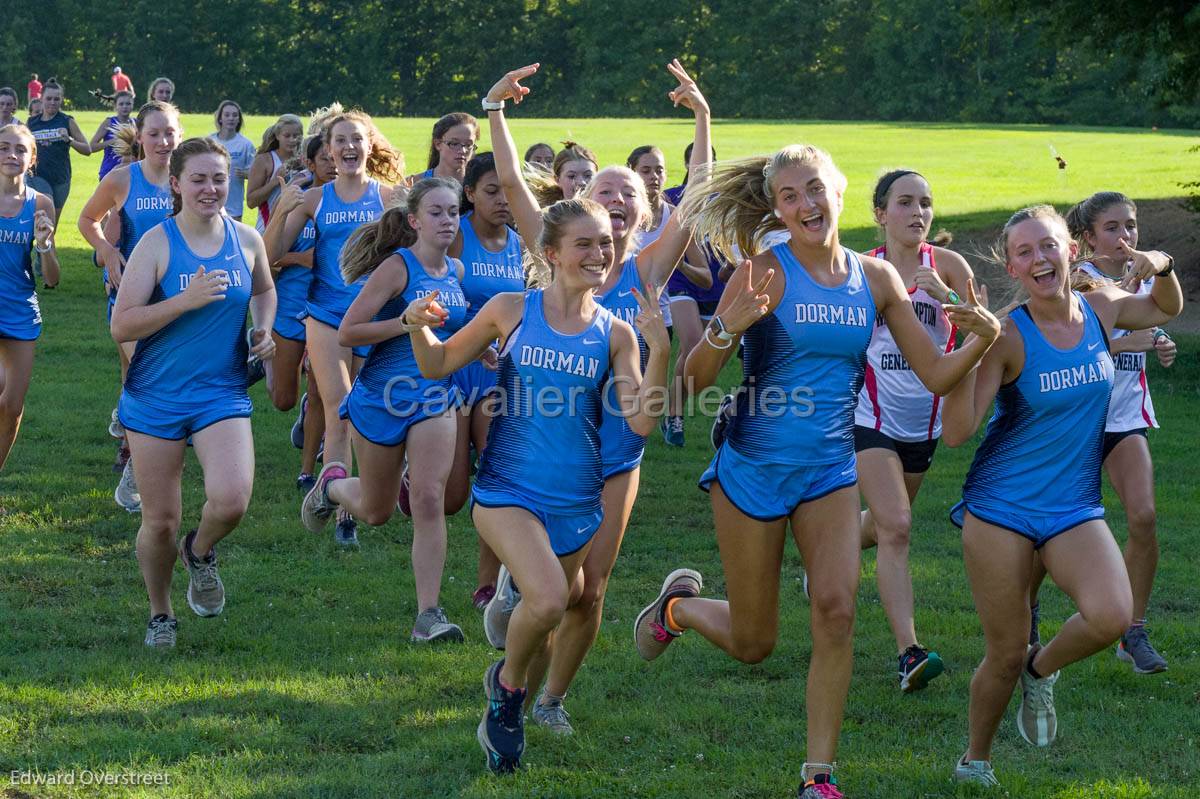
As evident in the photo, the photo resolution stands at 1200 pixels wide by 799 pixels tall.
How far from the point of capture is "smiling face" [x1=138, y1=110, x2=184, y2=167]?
9.25 m

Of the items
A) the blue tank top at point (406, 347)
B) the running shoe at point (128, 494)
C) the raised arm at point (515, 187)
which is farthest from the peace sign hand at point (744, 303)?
the running shoe at point (128, 494)

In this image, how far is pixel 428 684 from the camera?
6.65m

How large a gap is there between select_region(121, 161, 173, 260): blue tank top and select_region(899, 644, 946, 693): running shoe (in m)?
5.73

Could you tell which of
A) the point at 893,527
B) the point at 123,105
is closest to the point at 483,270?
the point at 893,527

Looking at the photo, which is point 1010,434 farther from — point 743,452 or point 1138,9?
point 1138,9

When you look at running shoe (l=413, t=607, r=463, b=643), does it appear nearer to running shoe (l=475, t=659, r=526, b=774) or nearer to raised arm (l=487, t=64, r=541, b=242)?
running shoe (l=475, t=659, r=526, b=774)

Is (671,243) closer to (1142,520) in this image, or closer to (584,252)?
(584,252)

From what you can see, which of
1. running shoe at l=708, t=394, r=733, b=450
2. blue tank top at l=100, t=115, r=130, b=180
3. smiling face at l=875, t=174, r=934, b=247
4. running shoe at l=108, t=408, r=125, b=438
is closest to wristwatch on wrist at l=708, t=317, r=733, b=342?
running shoe at l=708, t=394, r=733, b=450

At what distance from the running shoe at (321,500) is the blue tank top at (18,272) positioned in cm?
217

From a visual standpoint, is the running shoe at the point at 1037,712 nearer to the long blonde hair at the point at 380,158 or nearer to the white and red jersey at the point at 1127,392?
the white and red jersey at the point at 1127,392

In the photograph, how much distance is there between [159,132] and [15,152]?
841mm

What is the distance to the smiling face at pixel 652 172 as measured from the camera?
9.88 metres

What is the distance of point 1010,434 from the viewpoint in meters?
5.52

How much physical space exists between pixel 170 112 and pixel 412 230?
241 cm
